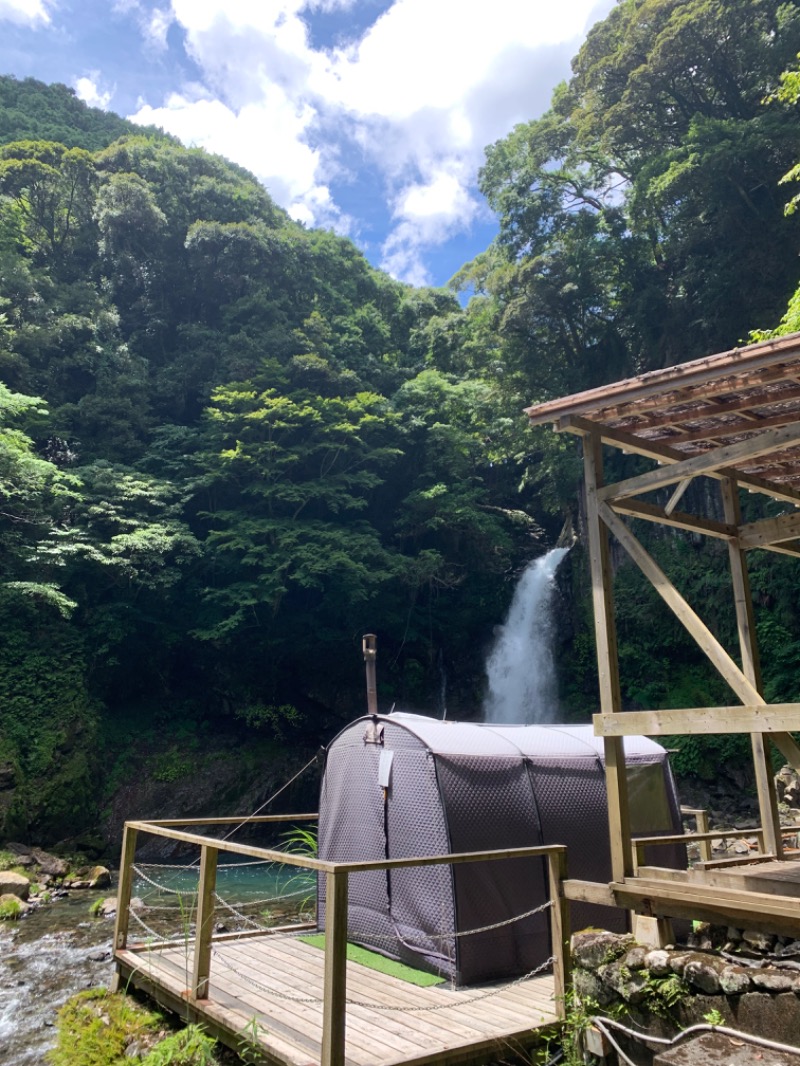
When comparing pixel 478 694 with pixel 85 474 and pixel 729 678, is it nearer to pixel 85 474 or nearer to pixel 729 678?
pixel 85 474

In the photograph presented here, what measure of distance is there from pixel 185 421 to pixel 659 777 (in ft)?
75.3

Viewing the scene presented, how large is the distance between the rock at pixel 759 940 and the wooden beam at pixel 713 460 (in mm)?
2605

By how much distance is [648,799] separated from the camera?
303 inches

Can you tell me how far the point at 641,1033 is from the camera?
4.12m

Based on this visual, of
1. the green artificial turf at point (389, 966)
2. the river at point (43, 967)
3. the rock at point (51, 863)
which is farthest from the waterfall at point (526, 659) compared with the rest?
the green artificial turf at point (389, 966)

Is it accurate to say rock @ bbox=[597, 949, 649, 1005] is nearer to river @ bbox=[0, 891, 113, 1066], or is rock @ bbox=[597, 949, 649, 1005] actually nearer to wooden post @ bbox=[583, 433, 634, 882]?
wooden post @ bbox=[583, 433, 634, 882]

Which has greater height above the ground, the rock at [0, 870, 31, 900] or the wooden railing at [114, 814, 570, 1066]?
the wooden railing at [114, 814, 570, 1066]

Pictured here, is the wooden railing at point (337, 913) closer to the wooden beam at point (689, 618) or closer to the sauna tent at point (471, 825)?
the sauna tent at point (471, 825)

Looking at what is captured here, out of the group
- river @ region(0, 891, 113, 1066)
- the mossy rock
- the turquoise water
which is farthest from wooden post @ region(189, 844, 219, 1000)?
the turquoise water

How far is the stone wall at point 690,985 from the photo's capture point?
3.62 meters

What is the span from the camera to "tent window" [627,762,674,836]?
7.57 metres

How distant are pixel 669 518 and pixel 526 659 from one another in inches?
668

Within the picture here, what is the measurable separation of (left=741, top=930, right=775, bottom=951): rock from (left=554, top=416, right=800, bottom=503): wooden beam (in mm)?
3139

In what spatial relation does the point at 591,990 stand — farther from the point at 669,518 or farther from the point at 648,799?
the point at 648,799
